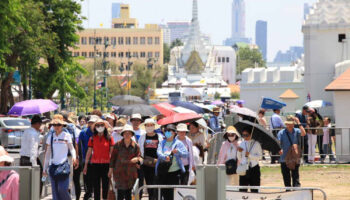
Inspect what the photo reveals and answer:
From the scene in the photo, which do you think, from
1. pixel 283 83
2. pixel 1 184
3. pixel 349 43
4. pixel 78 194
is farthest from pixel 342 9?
pixel 1 184

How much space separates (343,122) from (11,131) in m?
15.3

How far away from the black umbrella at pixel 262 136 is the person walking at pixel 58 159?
2643mm

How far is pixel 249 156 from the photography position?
1462 cm

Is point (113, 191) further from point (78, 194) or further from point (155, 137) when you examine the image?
point (78, 194)

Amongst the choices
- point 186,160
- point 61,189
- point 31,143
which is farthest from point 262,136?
point 31,143

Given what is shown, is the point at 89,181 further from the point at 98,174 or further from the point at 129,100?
the point at 129,100

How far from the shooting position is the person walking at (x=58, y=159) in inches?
544

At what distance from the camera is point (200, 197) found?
848cm

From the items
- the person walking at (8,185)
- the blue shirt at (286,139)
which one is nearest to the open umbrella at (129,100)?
the blue shirt at (286,139)

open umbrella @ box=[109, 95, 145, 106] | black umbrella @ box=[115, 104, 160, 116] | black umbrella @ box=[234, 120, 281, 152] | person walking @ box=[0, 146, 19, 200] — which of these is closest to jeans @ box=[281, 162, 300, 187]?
black umbrella @ box=[234, 120, 281, 152]

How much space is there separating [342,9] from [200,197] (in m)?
58.4

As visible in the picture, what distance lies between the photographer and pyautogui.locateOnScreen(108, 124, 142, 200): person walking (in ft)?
45.9

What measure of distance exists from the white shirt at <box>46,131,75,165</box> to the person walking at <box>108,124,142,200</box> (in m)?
0.68

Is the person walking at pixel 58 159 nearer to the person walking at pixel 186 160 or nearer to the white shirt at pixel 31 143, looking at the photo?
the white shirt at pixel 31 143
